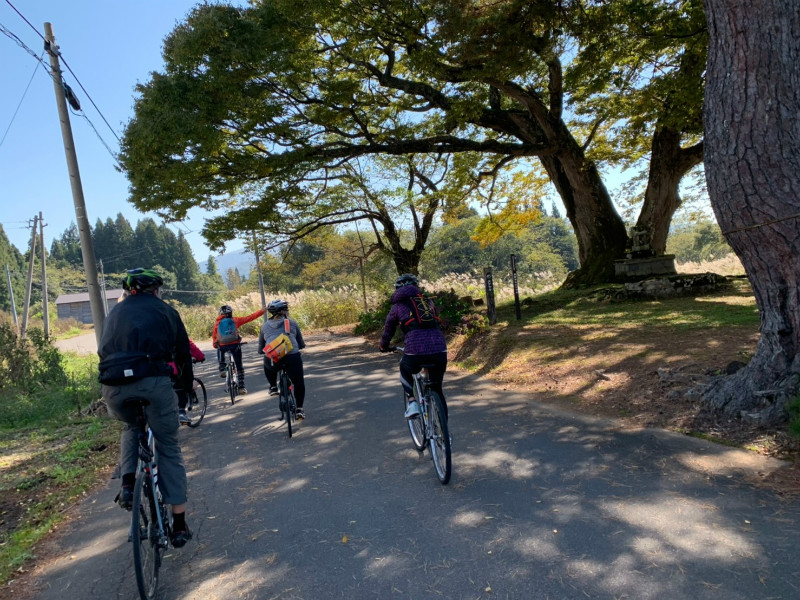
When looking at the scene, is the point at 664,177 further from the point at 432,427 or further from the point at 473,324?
the point at 432,427

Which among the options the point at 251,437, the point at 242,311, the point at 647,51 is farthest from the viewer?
the point at 242,311

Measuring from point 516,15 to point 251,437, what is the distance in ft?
33.3

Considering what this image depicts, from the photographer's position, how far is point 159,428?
3422mm

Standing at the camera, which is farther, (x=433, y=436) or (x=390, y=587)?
(x=433, y=436)

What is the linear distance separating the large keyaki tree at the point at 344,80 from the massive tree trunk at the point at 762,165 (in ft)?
22.5

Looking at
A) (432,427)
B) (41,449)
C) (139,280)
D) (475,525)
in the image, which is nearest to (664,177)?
(432,427)

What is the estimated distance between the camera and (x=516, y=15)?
11328 mm

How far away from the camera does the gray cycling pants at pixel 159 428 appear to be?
3.33 meters

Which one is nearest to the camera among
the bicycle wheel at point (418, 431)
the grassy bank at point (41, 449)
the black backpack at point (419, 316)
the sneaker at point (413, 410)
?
Result: the grassy bank at point (41, 449)

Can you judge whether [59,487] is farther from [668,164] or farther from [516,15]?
[668,164]

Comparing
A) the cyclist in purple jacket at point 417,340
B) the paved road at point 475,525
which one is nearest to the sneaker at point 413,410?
the cyclist in purple jacket at point 417,340

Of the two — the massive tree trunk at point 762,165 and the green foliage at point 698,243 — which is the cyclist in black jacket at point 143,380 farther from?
the green foliage at point 698,243

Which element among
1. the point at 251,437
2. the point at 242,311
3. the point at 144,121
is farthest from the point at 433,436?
the point at 242,311

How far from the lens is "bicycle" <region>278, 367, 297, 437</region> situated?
6504 mm
